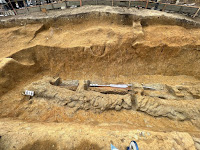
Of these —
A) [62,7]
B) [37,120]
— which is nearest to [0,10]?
[62,7]

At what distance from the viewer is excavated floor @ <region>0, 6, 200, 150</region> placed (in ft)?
15.6

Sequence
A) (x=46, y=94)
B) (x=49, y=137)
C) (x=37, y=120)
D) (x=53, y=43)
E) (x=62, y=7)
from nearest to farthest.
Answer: (x=49, y=137) → (x=37, y=120) → (x=46, y=94) → (x=53, y=43) → (x=62, y=7)

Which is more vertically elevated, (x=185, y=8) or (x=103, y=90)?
(x=185, y=8)

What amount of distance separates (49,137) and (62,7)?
9965 mm

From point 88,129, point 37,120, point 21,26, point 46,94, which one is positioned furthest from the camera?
point 21,26

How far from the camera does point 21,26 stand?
8484 millimetres

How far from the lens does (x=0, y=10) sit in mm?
10445

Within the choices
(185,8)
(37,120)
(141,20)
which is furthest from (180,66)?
(37,120)

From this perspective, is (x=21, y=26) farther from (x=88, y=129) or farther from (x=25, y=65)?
(x=88, y=129)

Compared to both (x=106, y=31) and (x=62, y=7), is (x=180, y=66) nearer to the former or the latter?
(x=106, y=31)

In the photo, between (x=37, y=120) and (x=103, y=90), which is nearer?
(x=37, y=120)


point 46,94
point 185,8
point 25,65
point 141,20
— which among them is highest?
point 185,8

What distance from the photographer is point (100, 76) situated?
7793 mm

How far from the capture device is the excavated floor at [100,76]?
474 centimetres
